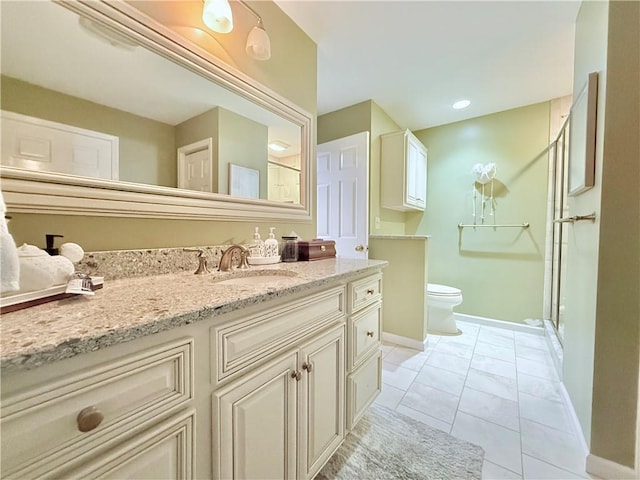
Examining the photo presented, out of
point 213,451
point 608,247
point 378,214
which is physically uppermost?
point 378,214

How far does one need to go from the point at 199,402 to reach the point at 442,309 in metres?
2.55

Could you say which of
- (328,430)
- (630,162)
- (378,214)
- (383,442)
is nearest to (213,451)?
(328,430)

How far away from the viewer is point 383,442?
1.26 m

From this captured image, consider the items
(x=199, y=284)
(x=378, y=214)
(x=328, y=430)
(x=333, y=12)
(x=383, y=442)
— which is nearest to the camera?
(x=199, y=284)

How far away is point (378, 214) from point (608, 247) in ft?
5.68

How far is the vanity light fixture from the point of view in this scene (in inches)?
41.1

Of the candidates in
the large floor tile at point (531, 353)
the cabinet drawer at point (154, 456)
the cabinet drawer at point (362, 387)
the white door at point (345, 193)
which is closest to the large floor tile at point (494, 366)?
the large floor tile at point (531, 353)

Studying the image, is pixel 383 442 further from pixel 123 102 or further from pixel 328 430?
pixel 123 102

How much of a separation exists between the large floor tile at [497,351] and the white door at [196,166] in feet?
8.20

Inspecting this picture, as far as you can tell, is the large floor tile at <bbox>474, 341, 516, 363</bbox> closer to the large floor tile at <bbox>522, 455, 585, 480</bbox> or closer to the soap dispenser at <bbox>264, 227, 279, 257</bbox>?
the large floor tile at <bbox>522, 455, 585, 480</bbox>

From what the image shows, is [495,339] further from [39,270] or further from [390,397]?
[39,270]

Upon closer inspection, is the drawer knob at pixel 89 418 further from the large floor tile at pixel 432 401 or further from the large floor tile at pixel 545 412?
the large floor tile at pixel 545 412

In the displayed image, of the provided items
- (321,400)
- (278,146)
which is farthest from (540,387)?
(278,146)

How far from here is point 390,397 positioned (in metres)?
1.61
